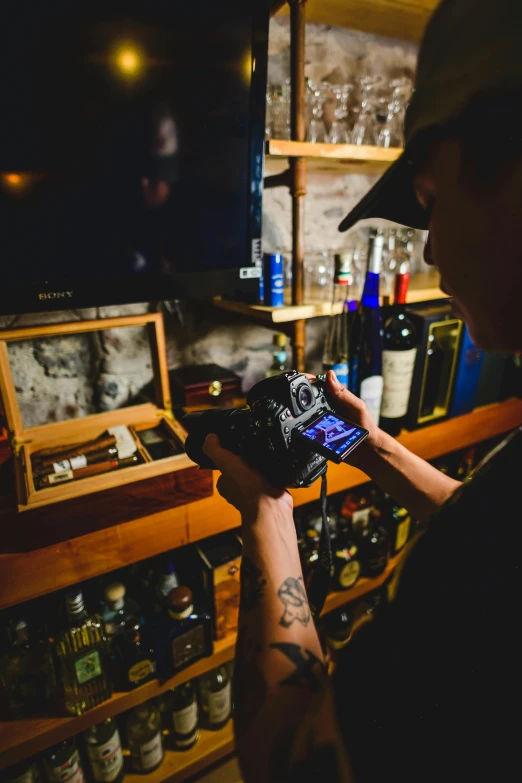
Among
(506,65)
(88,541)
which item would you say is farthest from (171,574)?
(506,65)

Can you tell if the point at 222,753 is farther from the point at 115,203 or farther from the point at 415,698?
the point at 115,203

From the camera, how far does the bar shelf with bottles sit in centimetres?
100

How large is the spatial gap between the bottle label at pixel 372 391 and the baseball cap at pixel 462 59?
76 cm

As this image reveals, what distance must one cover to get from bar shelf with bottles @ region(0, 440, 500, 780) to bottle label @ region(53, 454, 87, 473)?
0.95ft

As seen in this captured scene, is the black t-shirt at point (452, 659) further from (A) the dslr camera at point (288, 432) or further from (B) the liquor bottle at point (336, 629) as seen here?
(B) the liquor bottle at point (336, 629)

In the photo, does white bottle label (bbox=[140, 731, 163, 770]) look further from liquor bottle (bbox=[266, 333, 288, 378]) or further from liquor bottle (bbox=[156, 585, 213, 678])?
liquor bottle (bbox=[266, 333, 288, 378])

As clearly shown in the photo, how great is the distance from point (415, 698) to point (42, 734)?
0.93 m

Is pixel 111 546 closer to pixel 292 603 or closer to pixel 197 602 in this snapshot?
pixel 197 602

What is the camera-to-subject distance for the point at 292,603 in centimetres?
57

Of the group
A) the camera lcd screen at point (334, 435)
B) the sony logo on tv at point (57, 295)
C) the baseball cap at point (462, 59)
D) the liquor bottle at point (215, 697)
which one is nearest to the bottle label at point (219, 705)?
the liquor bottle at point (215, 697)

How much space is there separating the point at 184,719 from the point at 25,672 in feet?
1.68

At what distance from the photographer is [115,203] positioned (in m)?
0.92

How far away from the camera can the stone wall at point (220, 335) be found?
48.5 inches

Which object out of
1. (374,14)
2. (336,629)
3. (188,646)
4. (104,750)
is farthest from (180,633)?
(374,14)
